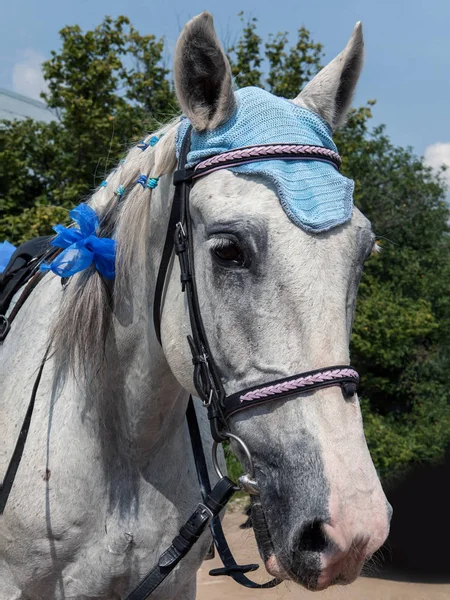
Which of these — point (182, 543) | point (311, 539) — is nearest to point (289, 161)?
point (311, 539)

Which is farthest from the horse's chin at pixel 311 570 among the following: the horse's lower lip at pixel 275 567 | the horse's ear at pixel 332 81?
the horse's ear at pixel 332 81

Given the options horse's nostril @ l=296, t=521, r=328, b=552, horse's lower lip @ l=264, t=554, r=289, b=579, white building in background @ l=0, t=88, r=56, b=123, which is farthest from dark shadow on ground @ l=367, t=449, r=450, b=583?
white building in background @ l=0, t=88, r=56, b=123

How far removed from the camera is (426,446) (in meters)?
7.75

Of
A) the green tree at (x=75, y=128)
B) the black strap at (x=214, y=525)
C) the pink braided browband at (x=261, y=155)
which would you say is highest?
the green tree at (x=75, y=128)

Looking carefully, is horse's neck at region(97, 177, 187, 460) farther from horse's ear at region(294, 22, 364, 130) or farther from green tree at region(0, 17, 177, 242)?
green tree at region(0, 17, 177, 242)

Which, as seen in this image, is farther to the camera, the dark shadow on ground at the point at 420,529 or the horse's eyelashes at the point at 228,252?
the dark shadow on ground at the point at 420,529

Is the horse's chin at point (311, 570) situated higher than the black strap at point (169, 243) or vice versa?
the black strap at point (169, 243)

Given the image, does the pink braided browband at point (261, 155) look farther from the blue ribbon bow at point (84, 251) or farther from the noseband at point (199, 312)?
the blue ribbon bow at point (84, 251)

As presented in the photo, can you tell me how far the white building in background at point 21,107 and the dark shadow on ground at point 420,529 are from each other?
7.64 meters

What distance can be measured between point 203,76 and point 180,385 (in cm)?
94

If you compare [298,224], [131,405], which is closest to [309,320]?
[298,224]

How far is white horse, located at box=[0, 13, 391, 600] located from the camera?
1.42 meters

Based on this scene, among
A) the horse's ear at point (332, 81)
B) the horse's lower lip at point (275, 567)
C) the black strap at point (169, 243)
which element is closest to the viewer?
the horse's lower lip at point (275, 567)

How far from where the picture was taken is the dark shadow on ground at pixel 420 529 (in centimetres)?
579
